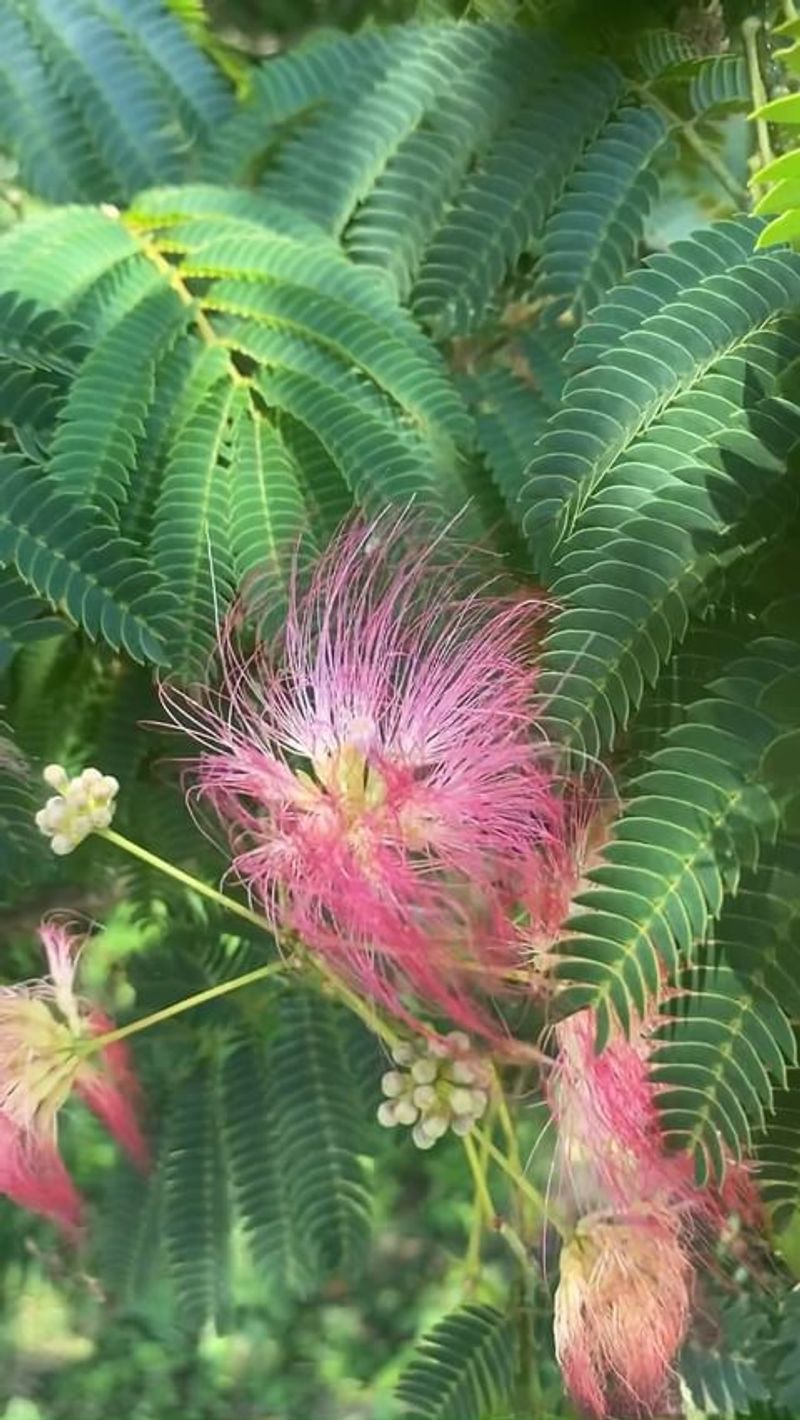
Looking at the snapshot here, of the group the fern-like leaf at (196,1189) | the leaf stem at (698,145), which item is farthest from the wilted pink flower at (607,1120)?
the leaf stem at (698,145)

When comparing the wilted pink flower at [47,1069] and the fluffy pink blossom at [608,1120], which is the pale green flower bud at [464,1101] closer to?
the fluffy pink blossom at [608,1120]

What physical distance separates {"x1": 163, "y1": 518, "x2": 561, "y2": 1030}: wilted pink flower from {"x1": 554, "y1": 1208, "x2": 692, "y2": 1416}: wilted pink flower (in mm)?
168

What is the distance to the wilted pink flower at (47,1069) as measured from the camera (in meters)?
0.78

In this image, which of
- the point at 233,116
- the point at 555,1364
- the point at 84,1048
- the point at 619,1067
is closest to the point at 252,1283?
the point at 555,1364

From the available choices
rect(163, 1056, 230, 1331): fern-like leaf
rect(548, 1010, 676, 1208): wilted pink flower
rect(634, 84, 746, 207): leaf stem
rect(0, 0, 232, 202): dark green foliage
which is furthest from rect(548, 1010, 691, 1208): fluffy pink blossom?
rect(0, 0, 232, 202): dark green foliage

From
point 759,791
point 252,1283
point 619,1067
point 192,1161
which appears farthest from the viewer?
point 252,1283

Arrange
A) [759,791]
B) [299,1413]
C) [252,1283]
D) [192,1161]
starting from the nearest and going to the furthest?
[759,791] < [192,1161] < [252,1283] < [299,1413]

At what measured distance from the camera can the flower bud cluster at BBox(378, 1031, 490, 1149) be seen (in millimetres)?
778

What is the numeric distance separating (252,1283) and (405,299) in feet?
2.94

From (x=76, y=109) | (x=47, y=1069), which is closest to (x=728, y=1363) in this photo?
(x=47, y=1069)

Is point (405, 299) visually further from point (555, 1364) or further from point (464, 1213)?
point (464, 1213)

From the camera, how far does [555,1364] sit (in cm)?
94

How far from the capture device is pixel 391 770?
2.34ft

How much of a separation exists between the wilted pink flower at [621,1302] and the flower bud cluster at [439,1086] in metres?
0.10
